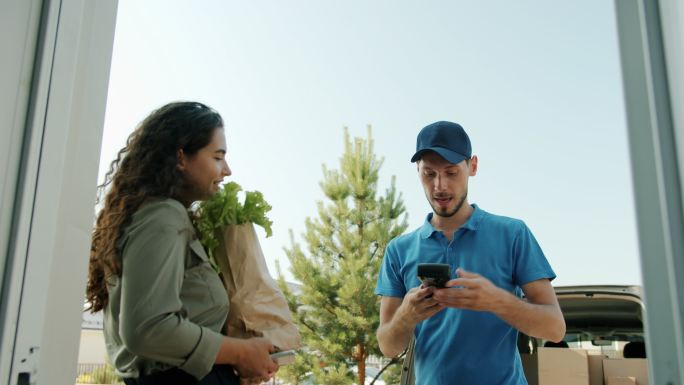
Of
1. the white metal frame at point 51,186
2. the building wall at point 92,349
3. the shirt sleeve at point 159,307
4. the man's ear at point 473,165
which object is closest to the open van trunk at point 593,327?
the man's ear at point 473,165

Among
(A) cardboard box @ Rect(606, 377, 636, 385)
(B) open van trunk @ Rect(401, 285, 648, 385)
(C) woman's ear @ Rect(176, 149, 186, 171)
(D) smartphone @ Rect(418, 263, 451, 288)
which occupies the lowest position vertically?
(A) cardboard box @ Rect(606, 377, 636, 385)

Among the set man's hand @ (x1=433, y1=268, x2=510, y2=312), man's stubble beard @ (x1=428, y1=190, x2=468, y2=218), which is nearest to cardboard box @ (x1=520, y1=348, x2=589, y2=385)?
man's stubble beard @ (x1=428, y1=190, x2=468, y2=218)

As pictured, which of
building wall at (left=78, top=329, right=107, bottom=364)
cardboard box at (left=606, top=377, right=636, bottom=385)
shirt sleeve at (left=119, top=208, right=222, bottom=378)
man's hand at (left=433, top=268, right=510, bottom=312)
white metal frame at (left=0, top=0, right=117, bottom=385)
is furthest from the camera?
building wall at (left=78, top=329, right=107, bottom=364)

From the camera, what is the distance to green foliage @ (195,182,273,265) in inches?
67.1

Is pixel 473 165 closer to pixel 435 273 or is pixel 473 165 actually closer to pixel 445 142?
pixel 445 142

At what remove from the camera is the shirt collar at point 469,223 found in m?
2.32

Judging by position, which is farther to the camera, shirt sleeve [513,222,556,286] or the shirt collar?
the shirt collar

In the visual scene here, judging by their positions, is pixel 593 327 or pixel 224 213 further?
pixel 593 327

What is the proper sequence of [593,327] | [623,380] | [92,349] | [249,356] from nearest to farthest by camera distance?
[249,356], [623,380], [593,327], [92,349]

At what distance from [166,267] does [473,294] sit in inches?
38.7

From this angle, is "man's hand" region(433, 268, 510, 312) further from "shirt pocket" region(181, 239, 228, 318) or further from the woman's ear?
the woman's ear

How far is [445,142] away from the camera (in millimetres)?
2338

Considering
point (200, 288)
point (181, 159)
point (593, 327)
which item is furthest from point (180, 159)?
point (593, 327)

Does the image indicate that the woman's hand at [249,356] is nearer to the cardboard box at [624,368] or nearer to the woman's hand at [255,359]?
the woman's hand at [255,359]
